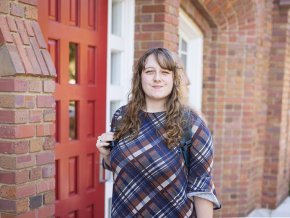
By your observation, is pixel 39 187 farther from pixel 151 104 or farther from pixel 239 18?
pixel 239 18

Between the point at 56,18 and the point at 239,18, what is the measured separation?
308cm

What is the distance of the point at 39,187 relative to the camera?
7.97 ft

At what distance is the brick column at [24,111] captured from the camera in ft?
7.25

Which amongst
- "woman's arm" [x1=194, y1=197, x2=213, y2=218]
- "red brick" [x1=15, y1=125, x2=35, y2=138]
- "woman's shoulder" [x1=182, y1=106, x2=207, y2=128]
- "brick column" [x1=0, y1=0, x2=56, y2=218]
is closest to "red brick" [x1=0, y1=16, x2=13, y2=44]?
"brick column" [x1=0, y1=0, x2=56, y2=218]

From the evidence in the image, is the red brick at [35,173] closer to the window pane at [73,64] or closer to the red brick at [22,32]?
the red brick at [22,32]

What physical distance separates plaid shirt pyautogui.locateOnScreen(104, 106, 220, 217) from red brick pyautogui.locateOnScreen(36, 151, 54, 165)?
527 millimetres

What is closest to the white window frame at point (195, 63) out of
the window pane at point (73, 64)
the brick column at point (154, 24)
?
the brick column at point (154, 24)

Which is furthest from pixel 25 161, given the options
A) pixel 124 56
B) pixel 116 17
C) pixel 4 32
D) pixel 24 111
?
pixel 116 17

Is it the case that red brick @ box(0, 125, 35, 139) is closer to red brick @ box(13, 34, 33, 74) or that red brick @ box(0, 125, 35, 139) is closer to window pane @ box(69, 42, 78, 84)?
red brick @ box(13, 34, 33, 74)

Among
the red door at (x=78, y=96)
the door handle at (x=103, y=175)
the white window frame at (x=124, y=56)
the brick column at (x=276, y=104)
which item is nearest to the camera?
the red door at (x=78, y=96)

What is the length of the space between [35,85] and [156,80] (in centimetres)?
76

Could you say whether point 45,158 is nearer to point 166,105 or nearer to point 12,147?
point 12,147

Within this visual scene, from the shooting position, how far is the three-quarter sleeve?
6.84 feet

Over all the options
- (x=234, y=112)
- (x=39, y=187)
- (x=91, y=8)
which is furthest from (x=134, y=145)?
(x=234, y=112)
